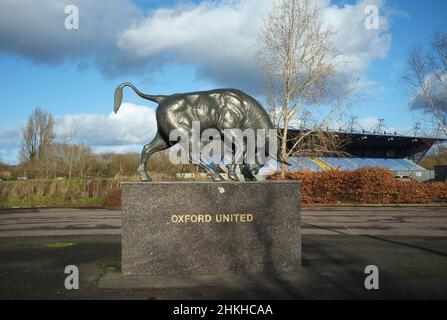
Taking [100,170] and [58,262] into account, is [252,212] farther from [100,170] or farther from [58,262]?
[100,170]

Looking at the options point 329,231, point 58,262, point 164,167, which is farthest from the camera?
point 164,167

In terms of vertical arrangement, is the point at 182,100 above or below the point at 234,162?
above

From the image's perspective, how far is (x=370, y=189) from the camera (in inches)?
969

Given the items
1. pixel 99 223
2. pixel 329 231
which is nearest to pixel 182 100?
pixel 329 231

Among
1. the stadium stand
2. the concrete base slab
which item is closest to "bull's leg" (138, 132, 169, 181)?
the concrete base slab

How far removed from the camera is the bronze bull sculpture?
7.41 meters

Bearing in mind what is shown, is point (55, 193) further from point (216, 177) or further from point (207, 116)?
point (216, 177)

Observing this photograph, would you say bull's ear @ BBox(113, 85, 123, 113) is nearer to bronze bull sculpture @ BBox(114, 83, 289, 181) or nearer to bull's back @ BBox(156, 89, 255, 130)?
bronze bull sculpture @ BBox(114, 83, 289, 181)

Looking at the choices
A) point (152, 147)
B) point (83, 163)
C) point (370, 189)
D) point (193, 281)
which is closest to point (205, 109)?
point (152, 147)

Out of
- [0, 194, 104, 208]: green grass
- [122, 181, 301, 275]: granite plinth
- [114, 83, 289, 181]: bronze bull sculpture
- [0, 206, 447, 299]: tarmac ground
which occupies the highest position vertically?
[114, 83, 289, 181]: bronze bull sculpture

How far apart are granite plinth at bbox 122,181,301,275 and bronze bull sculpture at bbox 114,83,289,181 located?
28.0 inches

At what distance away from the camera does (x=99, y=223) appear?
15.8 meters
